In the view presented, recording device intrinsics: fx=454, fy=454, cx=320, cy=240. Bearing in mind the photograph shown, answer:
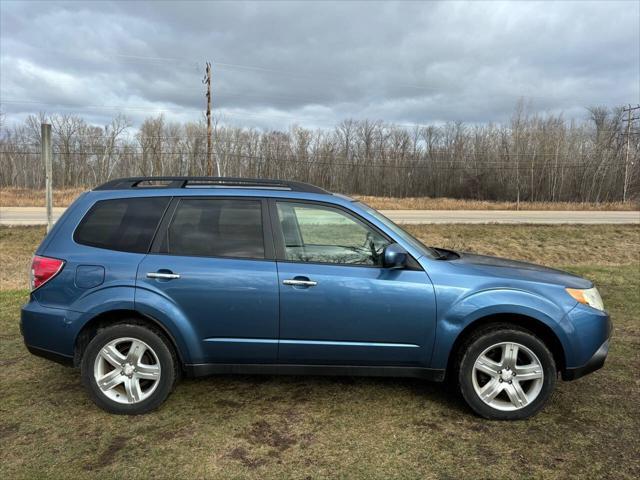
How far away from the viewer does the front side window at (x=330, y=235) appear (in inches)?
141

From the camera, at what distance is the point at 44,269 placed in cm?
354

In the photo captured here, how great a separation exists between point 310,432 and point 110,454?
1.34 m

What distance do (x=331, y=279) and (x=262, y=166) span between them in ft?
194

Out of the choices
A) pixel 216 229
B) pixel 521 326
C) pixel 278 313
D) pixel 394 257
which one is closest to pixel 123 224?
pixel 216 229

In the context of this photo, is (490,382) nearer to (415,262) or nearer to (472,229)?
(415,262)

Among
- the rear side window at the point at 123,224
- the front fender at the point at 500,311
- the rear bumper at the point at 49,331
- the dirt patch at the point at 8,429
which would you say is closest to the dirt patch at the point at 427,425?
the front fender at the point at 500,311

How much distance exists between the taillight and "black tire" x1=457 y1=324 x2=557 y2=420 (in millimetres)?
3188

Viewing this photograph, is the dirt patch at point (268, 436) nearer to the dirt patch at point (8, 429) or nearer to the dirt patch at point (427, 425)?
the dirt patch at point (427, 425)

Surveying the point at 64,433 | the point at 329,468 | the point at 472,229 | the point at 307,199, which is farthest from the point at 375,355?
the point at 472,229

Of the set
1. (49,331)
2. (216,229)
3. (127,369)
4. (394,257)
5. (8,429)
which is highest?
(216,229)

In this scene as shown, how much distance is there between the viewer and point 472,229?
17.3m

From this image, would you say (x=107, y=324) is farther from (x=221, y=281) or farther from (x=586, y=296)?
(x=586, y=296)

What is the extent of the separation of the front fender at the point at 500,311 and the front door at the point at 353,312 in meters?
0.12

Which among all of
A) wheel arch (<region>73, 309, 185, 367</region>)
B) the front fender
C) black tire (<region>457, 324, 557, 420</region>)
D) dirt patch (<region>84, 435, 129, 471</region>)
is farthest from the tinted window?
black tire (<region>457, 324, 557, 420</region>)
